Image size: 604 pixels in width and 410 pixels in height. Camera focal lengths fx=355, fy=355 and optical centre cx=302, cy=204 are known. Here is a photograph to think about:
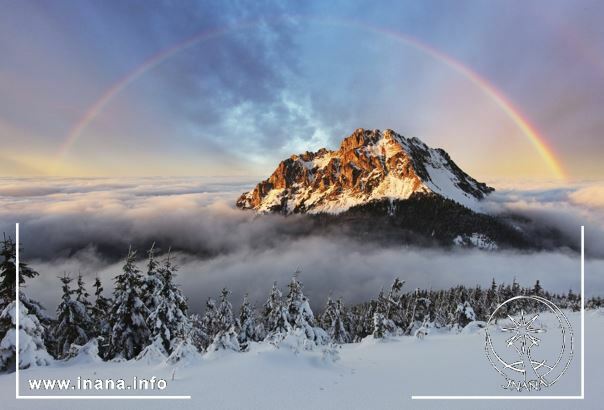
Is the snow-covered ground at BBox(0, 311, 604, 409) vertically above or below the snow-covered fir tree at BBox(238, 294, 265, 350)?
above

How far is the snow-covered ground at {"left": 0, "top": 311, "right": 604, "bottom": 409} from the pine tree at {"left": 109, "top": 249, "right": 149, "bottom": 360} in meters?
5.92

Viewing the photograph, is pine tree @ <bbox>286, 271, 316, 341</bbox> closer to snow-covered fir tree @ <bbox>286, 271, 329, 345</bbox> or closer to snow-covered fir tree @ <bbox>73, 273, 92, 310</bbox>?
snow-covered fir tree @ <bbox>286, 271, 329, 345</bbox>

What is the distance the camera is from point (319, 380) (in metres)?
11.9

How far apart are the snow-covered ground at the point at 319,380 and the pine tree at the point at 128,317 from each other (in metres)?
5.92

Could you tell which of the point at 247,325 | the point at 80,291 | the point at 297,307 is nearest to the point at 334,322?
the point at 247,325

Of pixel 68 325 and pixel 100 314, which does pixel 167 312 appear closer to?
pixel 68 325

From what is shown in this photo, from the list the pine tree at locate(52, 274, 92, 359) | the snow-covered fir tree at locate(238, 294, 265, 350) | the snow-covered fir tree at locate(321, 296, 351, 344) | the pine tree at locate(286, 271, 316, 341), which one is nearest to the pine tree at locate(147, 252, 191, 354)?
the pine tree at locate(52, 274, 92, 359)

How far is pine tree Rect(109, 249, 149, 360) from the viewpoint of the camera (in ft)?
73.2

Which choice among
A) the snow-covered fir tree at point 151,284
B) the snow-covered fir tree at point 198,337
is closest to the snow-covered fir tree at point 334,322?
the snow-covered fir tree at point 198,337

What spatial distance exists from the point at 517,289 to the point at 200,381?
10975cm

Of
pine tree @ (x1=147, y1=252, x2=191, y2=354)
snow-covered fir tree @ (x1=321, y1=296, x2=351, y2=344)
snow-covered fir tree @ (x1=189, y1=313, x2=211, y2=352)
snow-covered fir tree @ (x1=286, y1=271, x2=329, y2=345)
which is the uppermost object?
pine tree @ (x1=147, y1=252, x2=191, y2=354)

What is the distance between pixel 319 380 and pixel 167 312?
14568mm

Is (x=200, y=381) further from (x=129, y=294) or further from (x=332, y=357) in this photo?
(x=129, y=294)

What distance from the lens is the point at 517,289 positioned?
325 ft
